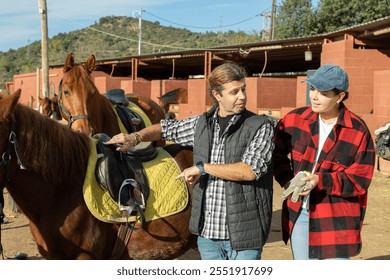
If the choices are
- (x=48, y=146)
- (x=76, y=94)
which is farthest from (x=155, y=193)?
(x=76, y=94)

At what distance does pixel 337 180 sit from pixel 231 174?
20.9 inches

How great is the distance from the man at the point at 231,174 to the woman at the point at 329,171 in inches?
8.1

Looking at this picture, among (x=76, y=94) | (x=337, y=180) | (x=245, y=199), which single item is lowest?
(x=245, y=199)

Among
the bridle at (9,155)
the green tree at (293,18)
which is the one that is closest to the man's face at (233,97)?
the bridle at (9,155)

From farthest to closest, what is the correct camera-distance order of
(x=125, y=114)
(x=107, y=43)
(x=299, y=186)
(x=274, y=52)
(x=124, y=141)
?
(x=107, y=43)
(x=274, y=52)
(x=125, y=114)
(x=124, y=141)
(x=299, y=186)

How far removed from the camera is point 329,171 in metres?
2.40

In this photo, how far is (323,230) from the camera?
2.42m

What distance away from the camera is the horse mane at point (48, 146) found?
8.09 ft

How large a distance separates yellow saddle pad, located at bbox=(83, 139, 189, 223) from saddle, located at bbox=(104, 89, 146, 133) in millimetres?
2506

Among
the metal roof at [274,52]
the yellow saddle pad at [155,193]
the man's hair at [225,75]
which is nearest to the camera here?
the man's hair at [225,75]

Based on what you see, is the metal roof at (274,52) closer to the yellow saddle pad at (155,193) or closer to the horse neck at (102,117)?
the horse neck at (102,117)

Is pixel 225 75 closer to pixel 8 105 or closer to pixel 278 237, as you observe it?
pixel 8 105

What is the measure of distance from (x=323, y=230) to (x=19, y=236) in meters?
4.66
